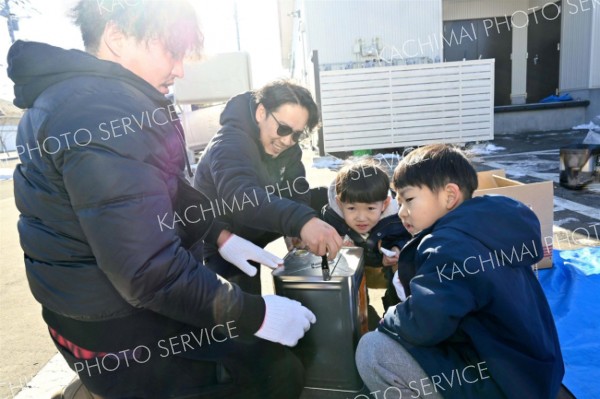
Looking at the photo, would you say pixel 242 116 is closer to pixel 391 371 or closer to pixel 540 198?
pixel 391 371

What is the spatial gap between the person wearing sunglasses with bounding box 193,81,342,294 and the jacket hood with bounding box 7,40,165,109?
0.85 m

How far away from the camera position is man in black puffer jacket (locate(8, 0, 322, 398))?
3.18 ft

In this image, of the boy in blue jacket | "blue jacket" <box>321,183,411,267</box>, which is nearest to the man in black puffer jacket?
the boy in blue jacket

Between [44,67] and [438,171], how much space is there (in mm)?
1219

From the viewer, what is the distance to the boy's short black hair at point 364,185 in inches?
92.6

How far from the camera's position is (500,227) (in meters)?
1.23

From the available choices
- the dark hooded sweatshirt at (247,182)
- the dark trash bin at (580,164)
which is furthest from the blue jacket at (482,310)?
the dark trash bin at (580,164)

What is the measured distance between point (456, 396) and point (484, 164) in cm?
658

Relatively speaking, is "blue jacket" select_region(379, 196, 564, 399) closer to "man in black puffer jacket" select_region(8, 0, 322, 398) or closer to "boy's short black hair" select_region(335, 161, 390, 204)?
"man in black puffer jacket" select_region(8, 0, 322, 398)

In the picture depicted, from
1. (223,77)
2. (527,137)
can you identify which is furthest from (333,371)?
(527,137)

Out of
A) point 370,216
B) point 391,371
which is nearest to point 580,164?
point 370,216

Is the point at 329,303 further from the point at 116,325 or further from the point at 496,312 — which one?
the point at 116,325

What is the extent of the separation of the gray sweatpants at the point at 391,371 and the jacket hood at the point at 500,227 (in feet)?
1.39

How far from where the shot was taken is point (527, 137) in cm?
1043
